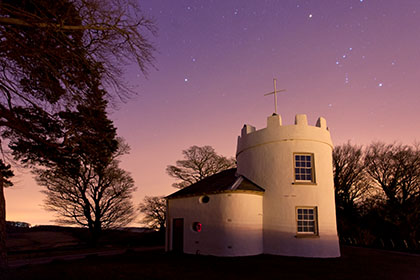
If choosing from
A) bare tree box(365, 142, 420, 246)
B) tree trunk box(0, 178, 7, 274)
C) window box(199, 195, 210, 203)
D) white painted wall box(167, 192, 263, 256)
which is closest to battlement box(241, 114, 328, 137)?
white painted wall box(167, 192, 263, 256)

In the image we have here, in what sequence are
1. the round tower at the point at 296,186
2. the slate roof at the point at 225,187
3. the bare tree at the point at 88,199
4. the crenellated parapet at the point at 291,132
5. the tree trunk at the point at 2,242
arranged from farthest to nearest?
the bare tree at the point at 88,199 → the crenellated parapet at the point at 291,132 → the slate roof at the point at 225,187 → the round tower at the point at 296,186 → the tree trunk at the point at 2,242

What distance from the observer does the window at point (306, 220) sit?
16672 millimetres

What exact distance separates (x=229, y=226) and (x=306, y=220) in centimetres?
428

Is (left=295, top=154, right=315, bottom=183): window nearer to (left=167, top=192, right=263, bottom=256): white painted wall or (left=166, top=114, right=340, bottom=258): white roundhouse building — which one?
(left=166, top=114, right=340, bottom=258): white roundhouse building

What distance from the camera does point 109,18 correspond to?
769cm

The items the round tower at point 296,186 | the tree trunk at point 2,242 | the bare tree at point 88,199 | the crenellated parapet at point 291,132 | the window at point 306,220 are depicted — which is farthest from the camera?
the bare tree at point 88,199

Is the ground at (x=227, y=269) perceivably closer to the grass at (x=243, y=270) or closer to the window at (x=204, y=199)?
the grass at (x=243, y=270)

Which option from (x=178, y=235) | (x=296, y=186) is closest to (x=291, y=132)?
(x=296, y=186)

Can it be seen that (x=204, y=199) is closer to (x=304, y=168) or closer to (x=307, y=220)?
(x=307, y=220)

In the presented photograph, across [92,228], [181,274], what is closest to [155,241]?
[92,228]

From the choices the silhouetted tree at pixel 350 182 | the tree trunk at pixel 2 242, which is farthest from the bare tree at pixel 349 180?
the tree trunk at pixel 2 242

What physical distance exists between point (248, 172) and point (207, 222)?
3958 mm

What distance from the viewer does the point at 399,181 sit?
3444cm

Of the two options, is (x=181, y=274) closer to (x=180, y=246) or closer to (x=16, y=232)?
(x=180, y=246)
